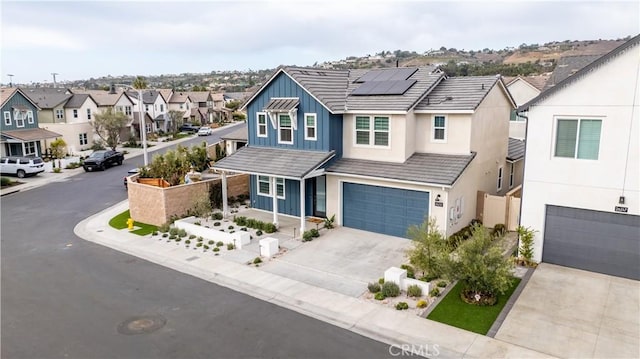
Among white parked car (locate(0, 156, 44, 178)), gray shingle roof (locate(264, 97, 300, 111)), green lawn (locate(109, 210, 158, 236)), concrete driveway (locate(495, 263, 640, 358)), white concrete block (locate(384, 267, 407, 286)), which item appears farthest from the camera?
white parked car (locate(0, 156, 44, 178))

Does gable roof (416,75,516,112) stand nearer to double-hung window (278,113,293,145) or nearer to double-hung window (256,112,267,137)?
double-hung window (278,113,293,145)

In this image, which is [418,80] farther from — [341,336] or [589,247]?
[341,336]

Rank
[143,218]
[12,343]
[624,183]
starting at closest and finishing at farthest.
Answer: [12,343]
[624,183]
[143,218]

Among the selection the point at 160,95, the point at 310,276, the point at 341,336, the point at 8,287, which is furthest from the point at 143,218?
the point at 160,95

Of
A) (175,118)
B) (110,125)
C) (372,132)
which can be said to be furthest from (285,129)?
(175,118)

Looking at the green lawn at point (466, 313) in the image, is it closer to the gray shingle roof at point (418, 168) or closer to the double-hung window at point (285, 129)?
the gray shingle roof at point (418, 168)

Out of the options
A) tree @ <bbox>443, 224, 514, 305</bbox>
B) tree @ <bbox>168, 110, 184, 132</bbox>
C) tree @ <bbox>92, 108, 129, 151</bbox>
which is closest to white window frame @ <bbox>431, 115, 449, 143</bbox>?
tree @ <bbox>443, 224, 514, 305</bbox>

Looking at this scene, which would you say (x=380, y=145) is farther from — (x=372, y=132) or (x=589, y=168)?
(x=589, y=168)
